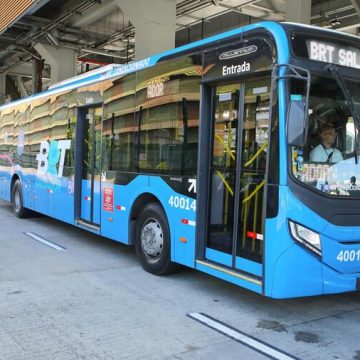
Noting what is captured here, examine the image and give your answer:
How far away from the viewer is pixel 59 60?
838 inches

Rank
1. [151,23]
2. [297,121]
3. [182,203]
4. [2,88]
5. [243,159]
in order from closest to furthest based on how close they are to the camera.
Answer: [297,121]
[243,159]
[182,203]
[151,23]
[2,88]

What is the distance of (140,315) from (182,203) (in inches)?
60.7

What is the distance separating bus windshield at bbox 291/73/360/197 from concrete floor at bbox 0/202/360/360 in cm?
145

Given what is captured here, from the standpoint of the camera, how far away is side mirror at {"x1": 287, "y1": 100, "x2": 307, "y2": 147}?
14.6 feet

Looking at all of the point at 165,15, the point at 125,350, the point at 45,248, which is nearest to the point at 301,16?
the point at 165,15

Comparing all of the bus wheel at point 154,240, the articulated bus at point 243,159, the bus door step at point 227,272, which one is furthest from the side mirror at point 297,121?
the bus wheel at point 154,240

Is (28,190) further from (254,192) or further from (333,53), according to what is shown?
(333,53)

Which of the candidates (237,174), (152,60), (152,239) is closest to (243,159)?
(237,174)

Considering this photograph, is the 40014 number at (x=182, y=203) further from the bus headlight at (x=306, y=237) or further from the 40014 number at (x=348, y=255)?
the 40014 number at (x=348, y=255)

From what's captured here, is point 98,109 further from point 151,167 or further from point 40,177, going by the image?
point 40,177

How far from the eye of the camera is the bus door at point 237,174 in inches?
199

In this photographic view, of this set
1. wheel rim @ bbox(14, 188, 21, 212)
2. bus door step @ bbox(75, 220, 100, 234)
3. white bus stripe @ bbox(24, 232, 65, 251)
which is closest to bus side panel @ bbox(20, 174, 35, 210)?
wheel rim @ bbox(14, 188, 21, 212)

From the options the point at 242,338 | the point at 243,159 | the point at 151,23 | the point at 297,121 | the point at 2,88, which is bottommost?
the point at 242,338

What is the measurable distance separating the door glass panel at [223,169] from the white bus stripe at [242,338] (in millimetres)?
794
